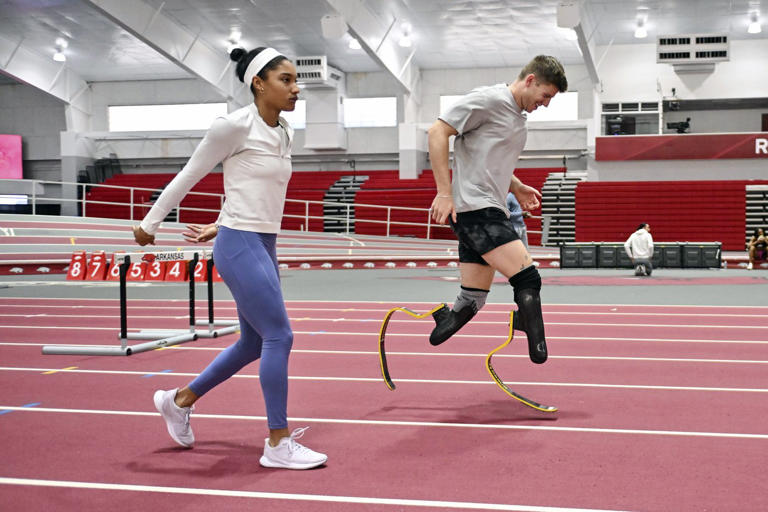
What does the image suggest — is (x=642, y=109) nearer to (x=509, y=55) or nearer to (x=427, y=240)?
(x=509, y=55)

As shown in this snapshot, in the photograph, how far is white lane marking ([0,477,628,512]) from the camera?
2646 millimetres

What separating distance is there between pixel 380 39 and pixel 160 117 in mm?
12456

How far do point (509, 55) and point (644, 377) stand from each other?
2497 centimetres

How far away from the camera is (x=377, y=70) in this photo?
3084 centimetres

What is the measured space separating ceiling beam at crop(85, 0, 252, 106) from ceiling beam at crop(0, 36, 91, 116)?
254 inches

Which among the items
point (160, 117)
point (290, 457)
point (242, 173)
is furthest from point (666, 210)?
point (290, 457)

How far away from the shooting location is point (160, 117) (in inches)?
1308

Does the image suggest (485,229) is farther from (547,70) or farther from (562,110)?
(562,110)

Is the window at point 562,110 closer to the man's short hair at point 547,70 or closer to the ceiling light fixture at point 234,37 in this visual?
the ceiling light fixture at point 234,37

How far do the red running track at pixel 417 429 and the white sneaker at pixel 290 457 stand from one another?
0.17 feet

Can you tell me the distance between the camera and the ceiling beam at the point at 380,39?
22438 millimetres

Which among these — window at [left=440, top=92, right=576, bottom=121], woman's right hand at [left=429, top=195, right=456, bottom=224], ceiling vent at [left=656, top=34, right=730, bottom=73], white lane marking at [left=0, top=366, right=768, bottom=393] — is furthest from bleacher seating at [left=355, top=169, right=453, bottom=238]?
woman's right hand at [left=429, top=195, right=456, bottom=224]

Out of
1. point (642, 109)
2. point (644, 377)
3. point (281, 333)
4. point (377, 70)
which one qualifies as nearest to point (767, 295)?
point (644, 377)

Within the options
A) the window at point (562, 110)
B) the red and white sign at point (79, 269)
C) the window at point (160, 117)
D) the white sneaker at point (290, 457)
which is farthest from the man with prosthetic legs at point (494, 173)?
the window at point (160, 117)
